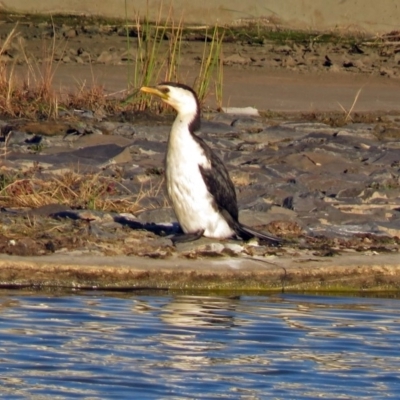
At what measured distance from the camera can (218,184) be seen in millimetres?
9023

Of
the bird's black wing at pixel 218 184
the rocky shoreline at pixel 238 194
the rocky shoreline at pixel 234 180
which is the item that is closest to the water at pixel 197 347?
the rocky shoreline at pixel 238 194

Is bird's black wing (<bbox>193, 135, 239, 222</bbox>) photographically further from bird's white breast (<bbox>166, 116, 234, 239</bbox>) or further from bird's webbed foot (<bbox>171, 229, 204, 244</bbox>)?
bird's webbed foot (<bbox>171, 229, 204, 244</bbox>)

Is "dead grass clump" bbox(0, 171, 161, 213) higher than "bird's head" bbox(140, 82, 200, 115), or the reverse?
"bird's head" bbox(140, 82, 200, 115)

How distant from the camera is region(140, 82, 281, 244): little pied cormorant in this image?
29.4ft

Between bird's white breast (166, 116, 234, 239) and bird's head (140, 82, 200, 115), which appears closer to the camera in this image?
bird's white breast (166, 116, 234, 239)

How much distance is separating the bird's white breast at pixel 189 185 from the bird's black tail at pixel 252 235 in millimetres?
76

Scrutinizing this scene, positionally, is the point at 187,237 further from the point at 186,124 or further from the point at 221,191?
the point at 186,124

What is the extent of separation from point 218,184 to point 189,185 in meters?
0.19

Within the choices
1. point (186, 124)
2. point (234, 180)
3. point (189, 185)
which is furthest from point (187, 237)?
point (234, 180)

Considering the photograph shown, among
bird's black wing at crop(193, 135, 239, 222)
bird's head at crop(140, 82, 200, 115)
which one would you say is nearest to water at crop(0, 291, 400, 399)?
bird's black wing at crop(193, 135, 239, 222)

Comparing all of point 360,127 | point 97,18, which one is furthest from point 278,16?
point 360,127

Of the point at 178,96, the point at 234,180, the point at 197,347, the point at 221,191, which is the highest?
the point at 178,96

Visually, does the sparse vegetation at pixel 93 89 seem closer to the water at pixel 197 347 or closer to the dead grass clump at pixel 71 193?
the dead grass clump at pixel 71 193

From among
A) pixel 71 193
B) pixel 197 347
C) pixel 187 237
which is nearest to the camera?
pixel 197 347
